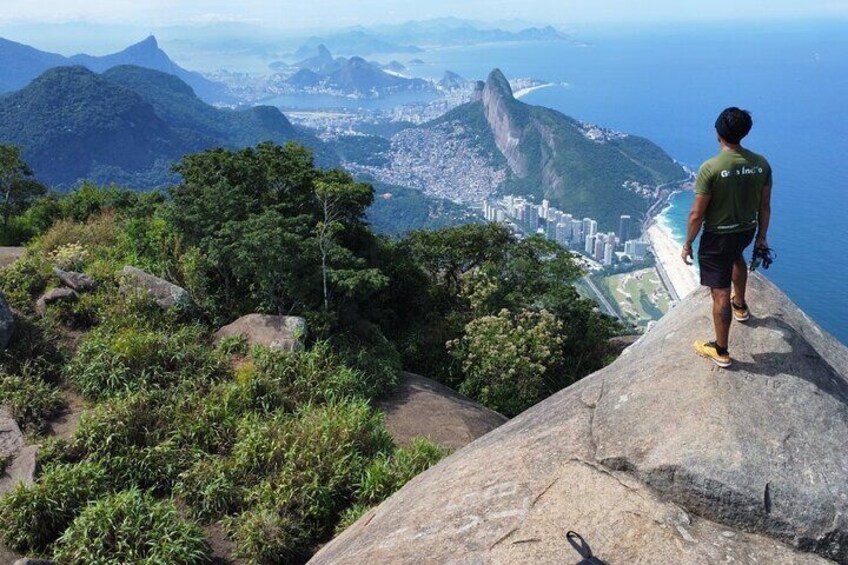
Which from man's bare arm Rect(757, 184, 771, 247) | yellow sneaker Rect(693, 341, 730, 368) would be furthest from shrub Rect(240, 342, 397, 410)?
man's bare arm Rect(757, 184, 771, 247)

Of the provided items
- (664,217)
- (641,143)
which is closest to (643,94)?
(641,143)

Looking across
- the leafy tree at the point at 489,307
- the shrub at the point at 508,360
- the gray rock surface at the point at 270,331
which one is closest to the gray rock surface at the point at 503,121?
the leafy tree at the point at 489,307

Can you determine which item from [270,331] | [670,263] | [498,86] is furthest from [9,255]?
[498,86]

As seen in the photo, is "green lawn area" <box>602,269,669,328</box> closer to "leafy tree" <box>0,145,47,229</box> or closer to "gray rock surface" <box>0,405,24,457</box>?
"leafy tree" <box>0,145,47,229</box>

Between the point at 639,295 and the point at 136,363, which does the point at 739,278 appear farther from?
the point at 639,295

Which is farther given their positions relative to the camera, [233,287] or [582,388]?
[233,287]

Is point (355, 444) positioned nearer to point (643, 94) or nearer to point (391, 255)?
point (391, 255)
